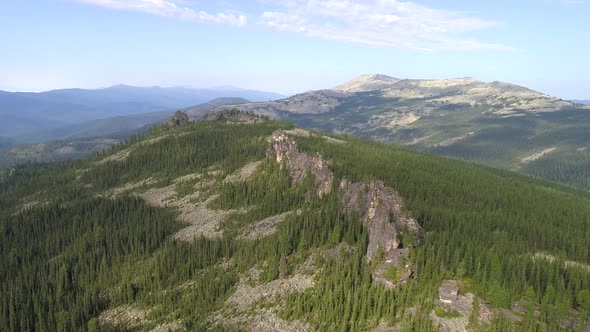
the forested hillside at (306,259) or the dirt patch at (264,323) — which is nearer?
the forested hillside at (306,259)

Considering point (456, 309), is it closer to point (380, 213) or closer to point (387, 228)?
point (387, 228)

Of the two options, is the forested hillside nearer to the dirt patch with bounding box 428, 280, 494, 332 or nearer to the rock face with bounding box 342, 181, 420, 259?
the dirt patch with bounding box 428, 280, 494, 332

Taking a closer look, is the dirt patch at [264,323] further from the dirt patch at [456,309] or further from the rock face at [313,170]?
the rock face at [313,170]

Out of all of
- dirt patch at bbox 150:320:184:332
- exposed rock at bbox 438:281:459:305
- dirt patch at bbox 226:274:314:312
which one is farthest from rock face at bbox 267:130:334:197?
exposed rock at bbox 438:281:459:305

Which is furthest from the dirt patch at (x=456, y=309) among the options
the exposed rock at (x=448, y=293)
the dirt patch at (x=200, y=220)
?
the dirt patch at (x=200, y=220)

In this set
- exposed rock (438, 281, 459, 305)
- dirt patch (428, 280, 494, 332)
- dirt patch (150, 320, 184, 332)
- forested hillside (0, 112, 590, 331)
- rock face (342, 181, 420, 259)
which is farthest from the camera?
rock face (342, 181, 420, 259)

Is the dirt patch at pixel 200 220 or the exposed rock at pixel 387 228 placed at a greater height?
the exposed rock at pixel 387 228

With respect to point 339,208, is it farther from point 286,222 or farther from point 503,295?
point 503,295

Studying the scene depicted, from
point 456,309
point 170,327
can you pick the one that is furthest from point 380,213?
point 170,327

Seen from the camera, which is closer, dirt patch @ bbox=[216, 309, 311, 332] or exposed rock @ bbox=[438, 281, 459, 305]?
exposed rock @ bbox=[438, 281, 459, 305]
